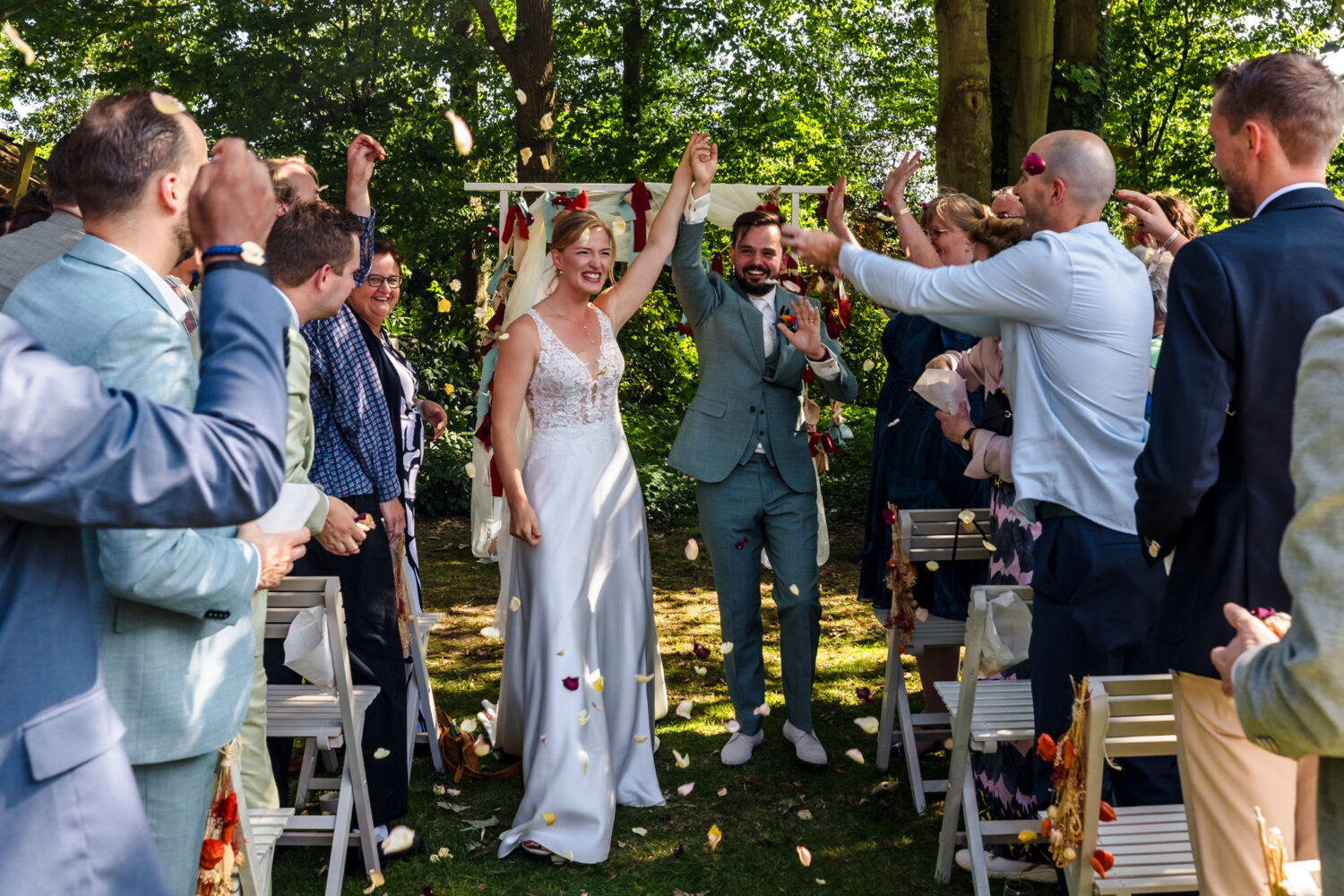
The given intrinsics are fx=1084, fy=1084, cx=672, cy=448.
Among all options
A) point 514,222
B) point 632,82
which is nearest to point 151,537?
point 514,222

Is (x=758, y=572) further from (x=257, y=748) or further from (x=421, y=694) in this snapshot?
(x=257, y=748)

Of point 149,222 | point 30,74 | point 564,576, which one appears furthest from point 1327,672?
point 30,74

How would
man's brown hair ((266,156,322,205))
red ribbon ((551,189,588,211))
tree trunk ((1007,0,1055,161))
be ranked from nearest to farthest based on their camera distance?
man's brown hair ((266,156,322,205)), red ribbon ((551,189,588,211)), tree trunk ((1007,0,1055,161))

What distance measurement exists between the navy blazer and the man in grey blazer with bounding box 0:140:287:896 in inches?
75.8

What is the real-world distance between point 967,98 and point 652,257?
132 inches

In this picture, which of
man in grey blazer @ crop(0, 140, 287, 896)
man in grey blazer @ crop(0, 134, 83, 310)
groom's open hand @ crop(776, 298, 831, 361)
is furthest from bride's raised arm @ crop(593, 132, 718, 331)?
man in grey blazer @ crop(0, 140, 287, 896)

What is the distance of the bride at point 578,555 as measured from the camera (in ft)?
14.0

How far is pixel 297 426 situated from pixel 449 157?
9.42 m

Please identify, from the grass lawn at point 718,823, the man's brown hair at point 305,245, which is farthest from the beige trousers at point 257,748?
the man's brown hair at point 305,245

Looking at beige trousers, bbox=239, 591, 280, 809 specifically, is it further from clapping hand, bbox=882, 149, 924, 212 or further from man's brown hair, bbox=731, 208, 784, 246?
man's brown hair, bbox=731, 208, 784, 246

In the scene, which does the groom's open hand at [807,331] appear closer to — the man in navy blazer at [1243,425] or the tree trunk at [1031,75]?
the man in navy blazer at [1243,425]

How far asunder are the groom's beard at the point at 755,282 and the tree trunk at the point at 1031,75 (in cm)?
387

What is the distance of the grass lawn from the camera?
4.01 m

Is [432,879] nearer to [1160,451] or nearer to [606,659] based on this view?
[606,659]
